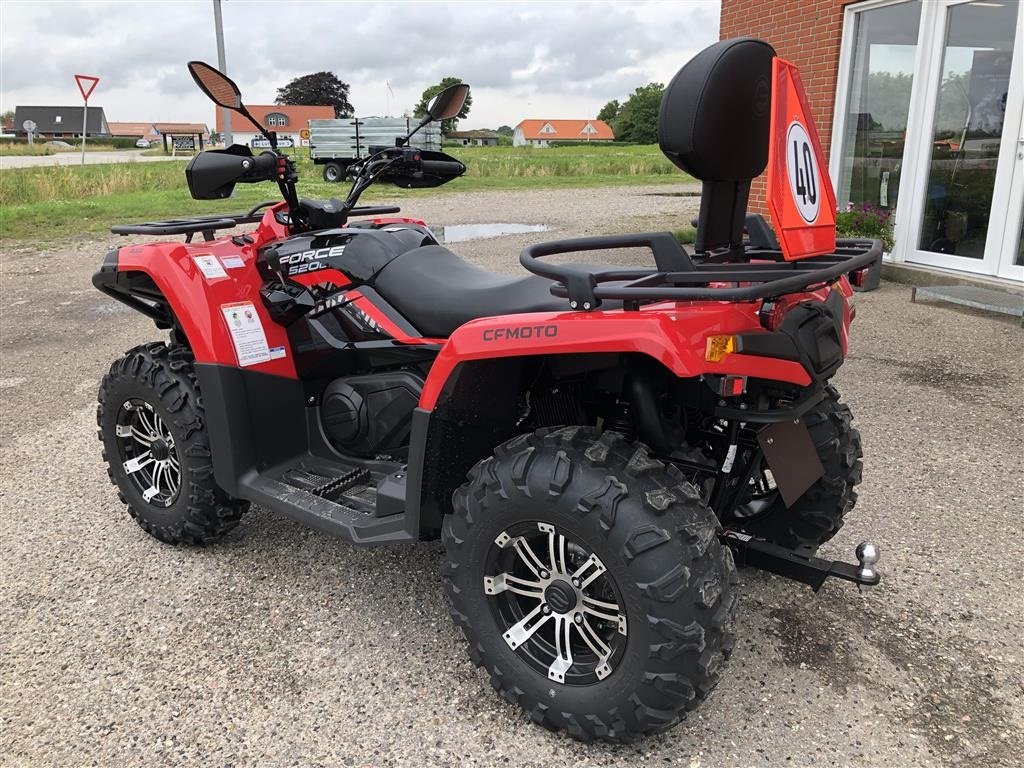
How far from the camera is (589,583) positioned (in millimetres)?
2174

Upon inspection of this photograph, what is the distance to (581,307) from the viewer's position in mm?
2047

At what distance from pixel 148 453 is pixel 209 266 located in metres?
0.90

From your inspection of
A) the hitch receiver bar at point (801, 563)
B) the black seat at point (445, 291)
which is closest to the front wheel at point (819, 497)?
the hitch receiver bar at point (801, 563)

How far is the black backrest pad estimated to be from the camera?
200 centimetres

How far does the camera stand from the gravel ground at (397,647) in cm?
226

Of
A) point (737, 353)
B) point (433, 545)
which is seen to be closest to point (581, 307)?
point (737, 353)

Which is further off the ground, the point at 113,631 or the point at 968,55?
the point at 968,55

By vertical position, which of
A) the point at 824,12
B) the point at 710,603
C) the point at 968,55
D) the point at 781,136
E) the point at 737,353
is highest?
the point at 824,12

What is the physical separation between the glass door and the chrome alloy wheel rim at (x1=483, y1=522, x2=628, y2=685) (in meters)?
7.00

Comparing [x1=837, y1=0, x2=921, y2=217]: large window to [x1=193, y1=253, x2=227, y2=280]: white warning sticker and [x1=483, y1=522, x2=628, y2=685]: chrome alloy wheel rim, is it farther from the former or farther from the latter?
[x1=483, y1=522, x2=628, y2=685]: chrome alloy wheel rim

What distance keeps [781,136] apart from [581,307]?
658 millimetres

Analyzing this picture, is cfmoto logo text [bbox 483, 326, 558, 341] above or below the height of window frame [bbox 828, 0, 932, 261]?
below

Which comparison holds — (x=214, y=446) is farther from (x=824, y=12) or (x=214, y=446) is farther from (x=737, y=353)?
(x=824, y=12)

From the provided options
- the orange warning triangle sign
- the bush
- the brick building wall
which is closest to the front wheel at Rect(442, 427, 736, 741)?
the orange warning triangle sign
